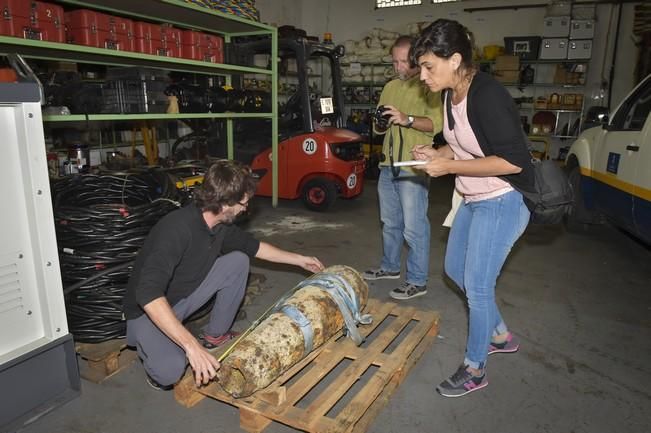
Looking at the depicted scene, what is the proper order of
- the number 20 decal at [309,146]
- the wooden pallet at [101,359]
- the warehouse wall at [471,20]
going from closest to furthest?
1. the wooden pallet at [101,359]
2. the number 20 decal at [309,146]
3. the warehouse wall at [471,20]

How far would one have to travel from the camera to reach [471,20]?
10.9 m

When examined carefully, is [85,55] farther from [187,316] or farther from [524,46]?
[524,46]

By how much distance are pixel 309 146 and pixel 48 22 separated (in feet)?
11.3

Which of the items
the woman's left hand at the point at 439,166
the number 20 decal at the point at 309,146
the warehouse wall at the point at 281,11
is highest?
the warehouse wall at the point at 281,11

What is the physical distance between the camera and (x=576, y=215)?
5.52 m

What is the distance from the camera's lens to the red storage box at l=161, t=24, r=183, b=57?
15.9ft

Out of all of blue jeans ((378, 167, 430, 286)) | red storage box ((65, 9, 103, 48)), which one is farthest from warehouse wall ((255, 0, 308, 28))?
blue jeans ((378, 167, 430, 286))

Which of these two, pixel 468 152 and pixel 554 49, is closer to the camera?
pixel 468 152

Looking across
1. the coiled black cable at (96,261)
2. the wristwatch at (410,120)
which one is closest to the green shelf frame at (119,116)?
the coiled black cable at (96,261)

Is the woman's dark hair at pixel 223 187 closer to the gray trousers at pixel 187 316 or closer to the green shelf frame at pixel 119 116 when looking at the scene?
the gray trousers at pixel 187 316

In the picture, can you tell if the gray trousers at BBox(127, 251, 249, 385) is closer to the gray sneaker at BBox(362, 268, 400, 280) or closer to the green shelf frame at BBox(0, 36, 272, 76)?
the gray sneaker at BBox(362, 268, 400, 280)

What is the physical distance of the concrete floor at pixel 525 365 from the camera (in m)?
2.27

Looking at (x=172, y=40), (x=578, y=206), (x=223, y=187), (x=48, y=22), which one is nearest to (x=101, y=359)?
(x=223, y=187)

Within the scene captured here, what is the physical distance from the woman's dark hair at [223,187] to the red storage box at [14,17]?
8.15 feet
